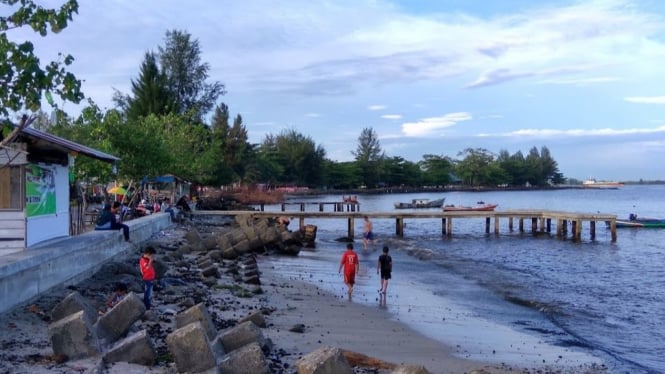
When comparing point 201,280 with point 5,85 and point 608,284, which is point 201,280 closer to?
point 5,85

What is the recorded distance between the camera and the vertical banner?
1503 centimetres

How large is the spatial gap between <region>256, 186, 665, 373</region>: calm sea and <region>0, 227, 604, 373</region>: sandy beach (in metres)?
0.71

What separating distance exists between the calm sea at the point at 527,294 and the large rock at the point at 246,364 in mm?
5320

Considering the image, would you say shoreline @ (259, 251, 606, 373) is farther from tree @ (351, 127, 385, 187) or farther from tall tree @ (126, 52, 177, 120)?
tree @ (351, 127, 385, 187)

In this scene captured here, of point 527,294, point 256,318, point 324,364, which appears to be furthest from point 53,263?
point 527,294

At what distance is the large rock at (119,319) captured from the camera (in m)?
8.92

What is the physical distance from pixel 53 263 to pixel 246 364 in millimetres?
7063

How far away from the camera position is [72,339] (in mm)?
8273

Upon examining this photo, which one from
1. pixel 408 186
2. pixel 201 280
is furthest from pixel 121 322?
pixel 408 186

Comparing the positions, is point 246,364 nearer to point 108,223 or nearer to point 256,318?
point 256,318

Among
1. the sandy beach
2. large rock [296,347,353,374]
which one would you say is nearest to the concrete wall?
the sandy beach

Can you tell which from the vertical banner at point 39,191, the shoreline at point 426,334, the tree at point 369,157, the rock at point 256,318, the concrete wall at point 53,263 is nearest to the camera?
the concrete wall at point 53,263

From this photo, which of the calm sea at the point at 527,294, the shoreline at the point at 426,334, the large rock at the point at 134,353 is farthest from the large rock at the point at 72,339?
the calm sea at the point at 527,294

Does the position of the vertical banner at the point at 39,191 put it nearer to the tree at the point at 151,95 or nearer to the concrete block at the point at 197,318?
the concrete block at the point at 197,318
